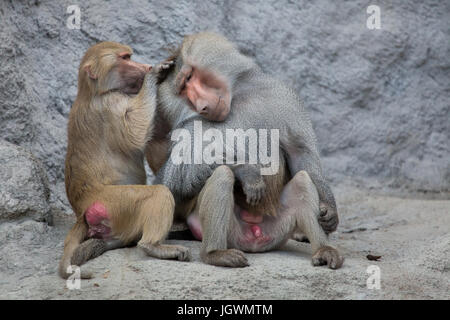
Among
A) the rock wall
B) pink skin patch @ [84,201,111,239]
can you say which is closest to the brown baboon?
pink skin patch @ [84,201,111,239]

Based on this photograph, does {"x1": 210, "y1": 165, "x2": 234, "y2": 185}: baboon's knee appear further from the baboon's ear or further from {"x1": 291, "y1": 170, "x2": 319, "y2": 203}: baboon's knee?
the baboon's ear

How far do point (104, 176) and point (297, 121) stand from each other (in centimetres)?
141

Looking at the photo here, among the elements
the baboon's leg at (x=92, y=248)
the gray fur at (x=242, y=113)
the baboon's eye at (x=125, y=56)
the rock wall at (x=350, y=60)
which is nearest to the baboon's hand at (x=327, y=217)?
the gray fur at (x=242, y=113)

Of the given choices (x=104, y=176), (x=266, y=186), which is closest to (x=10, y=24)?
(x=104, y=176)

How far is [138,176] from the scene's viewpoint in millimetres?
5309

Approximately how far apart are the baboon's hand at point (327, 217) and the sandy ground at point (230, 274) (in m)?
0.25

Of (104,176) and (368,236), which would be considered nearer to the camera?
(104,176)

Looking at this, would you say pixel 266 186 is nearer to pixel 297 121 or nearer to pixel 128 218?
pixel 297 121

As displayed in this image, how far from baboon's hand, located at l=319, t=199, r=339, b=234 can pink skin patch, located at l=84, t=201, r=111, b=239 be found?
1.45m

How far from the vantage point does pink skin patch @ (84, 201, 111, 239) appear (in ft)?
16.1

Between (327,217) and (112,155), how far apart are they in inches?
62.1

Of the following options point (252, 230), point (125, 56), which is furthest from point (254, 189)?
point (125, 56)

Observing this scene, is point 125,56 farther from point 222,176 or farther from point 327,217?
point 327,217

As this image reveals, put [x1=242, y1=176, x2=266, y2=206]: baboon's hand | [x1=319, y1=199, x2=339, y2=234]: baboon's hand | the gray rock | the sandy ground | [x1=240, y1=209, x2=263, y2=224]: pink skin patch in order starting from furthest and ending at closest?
the gray rock < [x1=240, y1=209, x2=263, y2=224]: pink skin patch < [x1=319, y1=199, x2=339, y2=234]: baboon's hand < [x1=242, y1=176, x2=266, y2=206]: baboon's hand < the sandy ground
